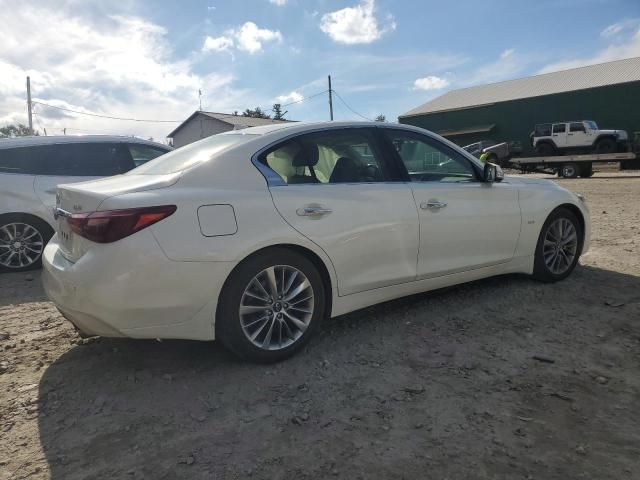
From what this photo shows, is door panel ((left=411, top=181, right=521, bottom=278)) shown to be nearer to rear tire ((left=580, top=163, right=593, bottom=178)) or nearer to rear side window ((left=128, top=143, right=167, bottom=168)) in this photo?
rear side window ((left=128, top=143, right=167, bottom=168))

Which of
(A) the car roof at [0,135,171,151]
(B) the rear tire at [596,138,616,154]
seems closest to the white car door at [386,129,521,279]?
(A) the car roof at [0,135,171,151]

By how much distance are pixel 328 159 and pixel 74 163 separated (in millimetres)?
4060

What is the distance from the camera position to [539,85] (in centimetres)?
3619

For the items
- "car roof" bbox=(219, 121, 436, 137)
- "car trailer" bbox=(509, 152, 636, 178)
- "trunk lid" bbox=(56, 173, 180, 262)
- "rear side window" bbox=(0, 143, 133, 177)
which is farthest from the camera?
"car trailer" bbox=(509, 152, 636, 178)

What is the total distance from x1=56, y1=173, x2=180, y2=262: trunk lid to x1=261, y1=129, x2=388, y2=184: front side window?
2.32ft

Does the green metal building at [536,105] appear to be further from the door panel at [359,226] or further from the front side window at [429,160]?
the door panel at [359,226]

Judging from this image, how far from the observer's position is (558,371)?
9.77 feet

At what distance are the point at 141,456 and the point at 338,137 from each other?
2.38 meters

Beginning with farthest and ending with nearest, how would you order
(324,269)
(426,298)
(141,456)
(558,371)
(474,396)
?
(426,298)
(324,269)
(558,371)
(474,396)
(141,456)

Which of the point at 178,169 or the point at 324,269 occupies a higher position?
the point at 178,169

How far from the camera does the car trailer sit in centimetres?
2180

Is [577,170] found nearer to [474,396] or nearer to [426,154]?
[426,154]

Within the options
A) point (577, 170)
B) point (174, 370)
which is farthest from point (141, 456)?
point (577, 170)

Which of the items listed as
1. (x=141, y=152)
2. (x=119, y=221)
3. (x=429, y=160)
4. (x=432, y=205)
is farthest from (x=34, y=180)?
(x=432, y=205)
